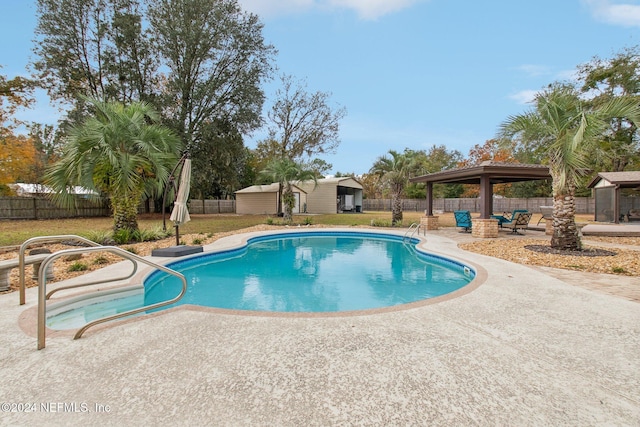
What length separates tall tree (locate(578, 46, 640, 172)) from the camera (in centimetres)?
2200

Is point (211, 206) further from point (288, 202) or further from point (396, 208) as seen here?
point (396, 208)

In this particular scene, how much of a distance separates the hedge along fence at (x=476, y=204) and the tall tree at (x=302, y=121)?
10.3 m

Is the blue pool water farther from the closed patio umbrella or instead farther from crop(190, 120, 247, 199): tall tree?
crop(190, 120, 247, 199): tall tree

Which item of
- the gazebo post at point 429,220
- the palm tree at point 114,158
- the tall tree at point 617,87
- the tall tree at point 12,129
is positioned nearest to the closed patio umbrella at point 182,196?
the palm tree at point 114,158

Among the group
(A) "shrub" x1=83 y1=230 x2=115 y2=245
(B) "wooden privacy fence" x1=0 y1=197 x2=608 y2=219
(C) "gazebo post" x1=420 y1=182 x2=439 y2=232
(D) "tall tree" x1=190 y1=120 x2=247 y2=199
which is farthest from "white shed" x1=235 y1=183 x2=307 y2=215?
(A) "shrub" x1=83 y1=230 x2=115 y2=245

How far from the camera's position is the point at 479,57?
1459 cm

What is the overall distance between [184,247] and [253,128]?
15175 mm

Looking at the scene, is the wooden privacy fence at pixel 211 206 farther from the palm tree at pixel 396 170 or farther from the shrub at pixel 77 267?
the shrub at pixel 77 267

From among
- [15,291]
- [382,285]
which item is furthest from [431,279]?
[15,291]

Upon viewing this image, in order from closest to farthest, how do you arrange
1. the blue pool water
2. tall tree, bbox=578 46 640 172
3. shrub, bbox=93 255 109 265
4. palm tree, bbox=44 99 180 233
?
the blue pool water → shrub, bbox=93 255 109 265 → palm tree, bbox=44 99 180 233 → tall tree, bbox=578 46 640 172

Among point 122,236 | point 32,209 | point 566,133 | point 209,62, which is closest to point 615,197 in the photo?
point 566,133

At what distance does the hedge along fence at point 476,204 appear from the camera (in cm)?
2573

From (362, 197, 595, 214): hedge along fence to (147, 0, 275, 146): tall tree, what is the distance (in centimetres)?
1672

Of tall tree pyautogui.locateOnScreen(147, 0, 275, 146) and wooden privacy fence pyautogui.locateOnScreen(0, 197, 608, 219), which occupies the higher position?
tall tree pyautogui.locateOnScreen(147, 0, 275, 146)
